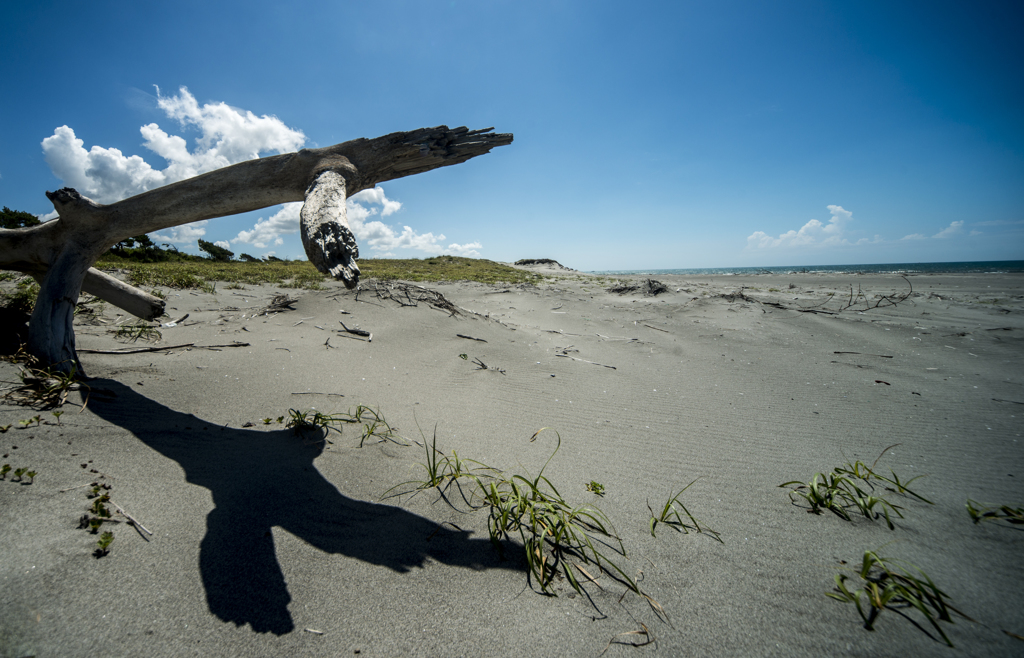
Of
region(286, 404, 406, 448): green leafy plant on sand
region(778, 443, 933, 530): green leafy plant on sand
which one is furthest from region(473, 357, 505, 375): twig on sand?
region(778, 443, 933, 530): green leafy plant on sand

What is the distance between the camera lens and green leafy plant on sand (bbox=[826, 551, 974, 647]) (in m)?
1.48

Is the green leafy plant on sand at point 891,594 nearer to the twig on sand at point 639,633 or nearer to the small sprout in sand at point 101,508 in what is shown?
the twig on sand at point 639,633

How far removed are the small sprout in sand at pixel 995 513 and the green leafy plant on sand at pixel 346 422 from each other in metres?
3.59

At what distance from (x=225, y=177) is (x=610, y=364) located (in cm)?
486

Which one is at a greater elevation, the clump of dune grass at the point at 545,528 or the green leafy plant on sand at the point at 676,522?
the clump of dune grass at the point at 545,528

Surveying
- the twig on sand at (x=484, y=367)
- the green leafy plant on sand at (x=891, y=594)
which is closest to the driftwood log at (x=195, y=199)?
the twig on sand at (x=484, y=367)

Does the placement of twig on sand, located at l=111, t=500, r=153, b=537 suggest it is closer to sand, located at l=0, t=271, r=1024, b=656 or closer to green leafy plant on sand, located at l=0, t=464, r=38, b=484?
sand, located at l=0, t=271, r=1024, b=656

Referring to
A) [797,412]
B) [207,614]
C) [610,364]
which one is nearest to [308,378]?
[207,614]

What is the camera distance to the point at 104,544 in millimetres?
1572

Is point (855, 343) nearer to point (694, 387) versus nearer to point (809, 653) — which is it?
point (694, 387)

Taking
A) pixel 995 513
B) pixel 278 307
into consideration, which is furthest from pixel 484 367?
pixel 995 513

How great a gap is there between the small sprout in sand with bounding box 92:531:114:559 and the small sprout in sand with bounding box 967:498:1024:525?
14.5 ft

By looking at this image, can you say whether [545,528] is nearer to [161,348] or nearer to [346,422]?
[346,422]

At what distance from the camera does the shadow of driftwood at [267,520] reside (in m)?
1.54
